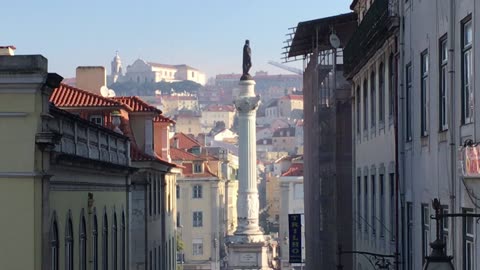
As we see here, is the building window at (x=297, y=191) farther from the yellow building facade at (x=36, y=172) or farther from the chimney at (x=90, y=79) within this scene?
the yellow building facade at (x=36, y=172)

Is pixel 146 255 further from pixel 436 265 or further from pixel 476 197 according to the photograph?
pixel 436 265

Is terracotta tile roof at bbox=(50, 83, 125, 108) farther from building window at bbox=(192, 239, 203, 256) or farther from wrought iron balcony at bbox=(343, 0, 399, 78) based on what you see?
building window at bbox=(192, 239, 203, 256)

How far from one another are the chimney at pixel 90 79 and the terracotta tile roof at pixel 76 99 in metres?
8.87

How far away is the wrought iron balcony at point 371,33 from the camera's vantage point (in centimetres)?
2361

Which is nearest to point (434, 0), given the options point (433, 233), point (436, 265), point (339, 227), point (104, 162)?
point (433, 233)

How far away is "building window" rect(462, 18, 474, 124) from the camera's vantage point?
A: 15297 mm

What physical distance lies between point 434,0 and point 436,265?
28.0 feet

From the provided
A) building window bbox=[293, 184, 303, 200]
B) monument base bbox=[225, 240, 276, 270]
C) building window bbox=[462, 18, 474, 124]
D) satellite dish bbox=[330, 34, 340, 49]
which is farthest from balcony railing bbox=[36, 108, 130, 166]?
building window bbox=[293, 184, 303, 200]

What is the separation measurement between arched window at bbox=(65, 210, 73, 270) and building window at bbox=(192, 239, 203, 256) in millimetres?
95449

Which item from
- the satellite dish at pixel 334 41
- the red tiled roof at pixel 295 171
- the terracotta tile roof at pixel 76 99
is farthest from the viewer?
the red tiled roof at pixel 295 171

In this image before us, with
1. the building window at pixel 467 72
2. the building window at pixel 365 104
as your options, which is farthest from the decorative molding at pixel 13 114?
the building window at pixel 365 104

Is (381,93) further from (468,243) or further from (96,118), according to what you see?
(96,118)

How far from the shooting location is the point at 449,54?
1645 cm

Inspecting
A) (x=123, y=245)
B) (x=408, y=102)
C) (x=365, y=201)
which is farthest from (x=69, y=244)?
(x=123, y=245)
